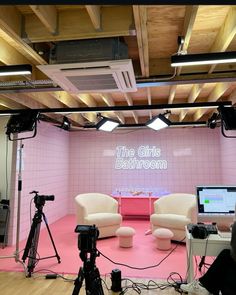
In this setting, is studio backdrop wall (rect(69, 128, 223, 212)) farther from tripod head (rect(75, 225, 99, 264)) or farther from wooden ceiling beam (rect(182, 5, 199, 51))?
wooden ceiling beam (rect(182, 5, 199, 51))

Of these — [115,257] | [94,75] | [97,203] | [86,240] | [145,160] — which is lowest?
[115,257]

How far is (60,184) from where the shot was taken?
6.59 m

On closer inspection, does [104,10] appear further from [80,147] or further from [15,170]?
[80,147]

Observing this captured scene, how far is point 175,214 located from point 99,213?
1.53 m

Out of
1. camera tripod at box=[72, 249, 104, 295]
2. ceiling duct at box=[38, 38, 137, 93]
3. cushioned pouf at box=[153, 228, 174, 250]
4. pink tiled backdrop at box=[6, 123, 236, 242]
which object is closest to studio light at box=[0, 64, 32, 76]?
ceiling duct at box=[38, 38, 137, 93]

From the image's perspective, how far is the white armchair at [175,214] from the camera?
14.5 ft

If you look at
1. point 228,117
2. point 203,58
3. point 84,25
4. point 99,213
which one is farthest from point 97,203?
point 84,25

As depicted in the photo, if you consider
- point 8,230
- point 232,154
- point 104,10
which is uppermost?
point 104,10

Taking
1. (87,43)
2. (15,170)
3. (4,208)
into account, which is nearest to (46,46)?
(87,43)

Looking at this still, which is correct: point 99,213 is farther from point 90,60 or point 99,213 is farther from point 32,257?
point 90,60

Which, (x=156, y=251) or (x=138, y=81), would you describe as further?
(x=156, y=251)

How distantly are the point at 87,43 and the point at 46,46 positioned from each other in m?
0.57

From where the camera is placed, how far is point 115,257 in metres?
3.83

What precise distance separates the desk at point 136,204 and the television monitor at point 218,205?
297cm
